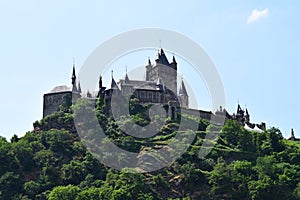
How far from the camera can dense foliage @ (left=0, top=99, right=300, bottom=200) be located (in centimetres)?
8250

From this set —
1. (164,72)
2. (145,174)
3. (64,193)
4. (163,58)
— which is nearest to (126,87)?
(164,72)

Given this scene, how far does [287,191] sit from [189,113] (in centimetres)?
3044

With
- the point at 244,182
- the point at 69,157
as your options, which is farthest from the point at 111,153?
the point at 244,182

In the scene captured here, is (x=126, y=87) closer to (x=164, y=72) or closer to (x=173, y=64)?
(x=164, y=72)

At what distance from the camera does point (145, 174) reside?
291 ft

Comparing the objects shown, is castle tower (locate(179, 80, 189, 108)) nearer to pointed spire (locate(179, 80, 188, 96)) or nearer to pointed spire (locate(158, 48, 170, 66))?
pointed spire (locate(179, 80, 188, 96))

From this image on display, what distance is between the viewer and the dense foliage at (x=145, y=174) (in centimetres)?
8250

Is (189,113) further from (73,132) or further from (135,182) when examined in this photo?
(135,182)

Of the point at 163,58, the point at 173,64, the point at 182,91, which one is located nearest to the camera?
the point at 182,91

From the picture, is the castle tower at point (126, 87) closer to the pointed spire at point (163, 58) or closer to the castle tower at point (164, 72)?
the castle tower at point (164, 72)

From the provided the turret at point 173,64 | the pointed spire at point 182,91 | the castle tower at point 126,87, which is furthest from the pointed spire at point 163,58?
the castle tower at point 126,87

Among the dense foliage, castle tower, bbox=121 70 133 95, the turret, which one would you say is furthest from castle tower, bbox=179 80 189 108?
the dense foliage

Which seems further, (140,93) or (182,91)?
(182,91)

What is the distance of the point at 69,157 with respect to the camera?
93.6 m
